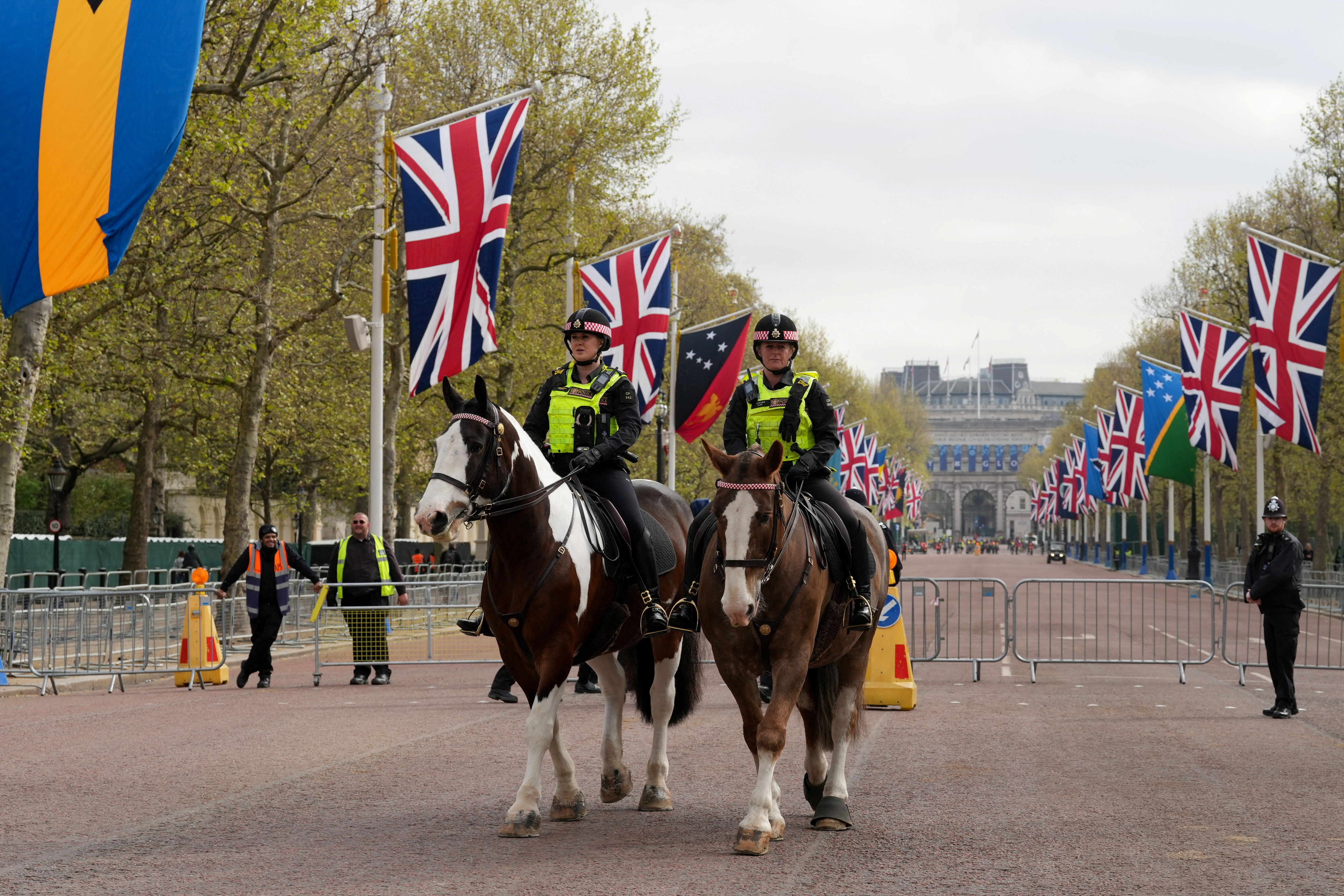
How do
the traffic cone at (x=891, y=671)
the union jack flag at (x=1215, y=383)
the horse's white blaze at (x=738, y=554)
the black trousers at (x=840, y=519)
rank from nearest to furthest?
the horse's white blaze at (x=738, y=554) < the black trousers at (x=840, y=519) < the traffic cone at (x=891, y=671) < the union jack flag at (x=1215, y=383)

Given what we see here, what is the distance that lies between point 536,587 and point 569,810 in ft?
4.28

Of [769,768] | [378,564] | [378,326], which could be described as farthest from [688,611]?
[378,326]

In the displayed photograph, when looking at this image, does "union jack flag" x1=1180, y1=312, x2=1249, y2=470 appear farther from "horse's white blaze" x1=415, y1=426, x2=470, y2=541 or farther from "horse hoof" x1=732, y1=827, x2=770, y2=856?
"horse's white blaze" x1=415, y1=426, x2=470, y2=541

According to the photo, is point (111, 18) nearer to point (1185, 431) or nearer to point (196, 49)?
point (196, 49)

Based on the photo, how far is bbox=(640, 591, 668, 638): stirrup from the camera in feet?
27.1

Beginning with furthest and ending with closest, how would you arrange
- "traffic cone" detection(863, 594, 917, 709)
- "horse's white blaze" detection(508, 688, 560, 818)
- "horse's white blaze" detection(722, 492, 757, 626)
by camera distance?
"traffic cone" detection(863, 594, 917, 709) < "horse's white blaze" detection(508, 688, 560, 818) < "horse's white blaze" detection(722, 492, 757, 626)

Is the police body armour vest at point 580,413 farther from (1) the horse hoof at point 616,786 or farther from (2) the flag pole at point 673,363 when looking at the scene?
(2) the flag pole at point 673,363

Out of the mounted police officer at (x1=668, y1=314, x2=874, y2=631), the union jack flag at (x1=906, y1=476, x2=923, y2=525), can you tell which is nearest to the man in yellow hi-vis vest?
the mounted police officer at (x1=668, y1=314, x2=874, y2=631)

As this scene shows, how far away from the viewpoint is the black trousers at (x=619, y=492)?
28.6 feet

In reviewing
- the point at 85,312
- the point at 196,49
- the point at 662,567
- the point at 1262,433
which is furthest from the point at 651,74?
the point at 662,567

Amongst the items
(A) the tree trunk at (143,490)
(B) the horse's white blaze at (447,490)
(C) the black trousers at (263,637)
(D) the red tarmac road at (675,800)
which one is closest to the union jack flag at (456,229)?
(C) the black trousers at (263,637)

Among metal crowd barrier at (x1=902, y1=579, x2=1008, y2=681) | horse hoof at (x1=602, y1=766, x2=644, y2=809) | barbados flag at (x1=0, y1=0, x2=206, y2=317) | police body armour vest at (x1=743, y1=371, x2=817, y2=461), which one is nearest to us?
police body armour vest at (x1=743, y1=371, x2=817, y2=461)

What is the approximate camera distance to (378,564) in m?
18.7

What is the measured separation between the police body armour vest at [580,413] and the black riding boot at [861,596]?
5.46 feet
